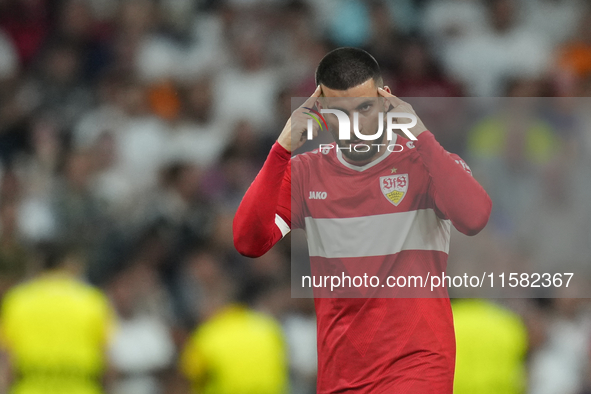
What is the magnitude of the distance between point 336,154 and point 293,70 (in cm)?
409

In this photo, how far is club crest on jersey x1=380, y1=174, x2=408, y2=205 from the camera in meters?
3.14

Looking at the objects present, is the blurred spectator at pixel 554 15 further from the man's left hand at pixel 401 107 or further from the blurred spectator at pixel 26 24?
the man's left hand at pixel 401 107

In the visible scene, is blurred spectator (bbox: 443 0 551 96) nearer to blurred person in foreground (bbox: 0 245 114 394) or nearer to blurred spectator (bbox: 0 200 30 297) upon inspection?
blurred person in foreground (bbox: 0 245 114 394)

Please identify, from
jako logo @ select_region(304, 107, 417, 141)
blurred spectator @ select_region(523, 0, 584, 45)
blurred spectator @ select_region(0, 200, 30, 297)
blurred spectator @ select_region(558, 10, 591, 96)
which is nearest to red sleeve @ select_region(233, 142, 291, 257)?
jako logo @ select_region(304, 107, 417, 141)

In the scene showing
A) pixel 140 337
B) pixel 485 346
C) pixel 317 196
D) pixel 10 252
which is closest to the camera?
pixel 317 196

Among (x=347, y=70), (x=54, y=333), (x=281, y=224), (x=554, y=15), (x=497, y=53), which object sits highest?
(x=554, y=15)

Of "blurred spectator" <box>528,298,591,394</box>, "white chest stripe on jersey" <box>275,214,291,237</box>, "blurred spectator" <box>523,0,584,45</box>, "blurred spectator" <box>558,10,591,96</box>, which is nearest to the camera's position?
"white chest stripe on jersey" <box>275,214,291,237</box>

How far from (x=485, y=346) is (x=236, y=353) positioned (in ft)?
4.80

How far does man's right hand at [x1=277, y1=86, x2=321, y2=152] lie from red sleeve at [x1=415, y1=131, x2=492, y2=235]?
41 centimetres

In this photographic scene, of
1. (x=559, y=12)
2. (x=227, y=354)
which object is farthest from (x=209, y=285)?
(x=559, y=12)

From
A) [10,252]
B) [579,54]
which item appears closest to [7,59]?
[10,252]

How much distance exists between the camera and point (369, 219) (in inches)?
125

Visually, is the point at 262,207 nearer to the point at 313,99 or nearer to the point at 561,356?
the point at 313,99

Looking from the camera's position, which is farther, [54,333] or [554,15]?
[554,15]
